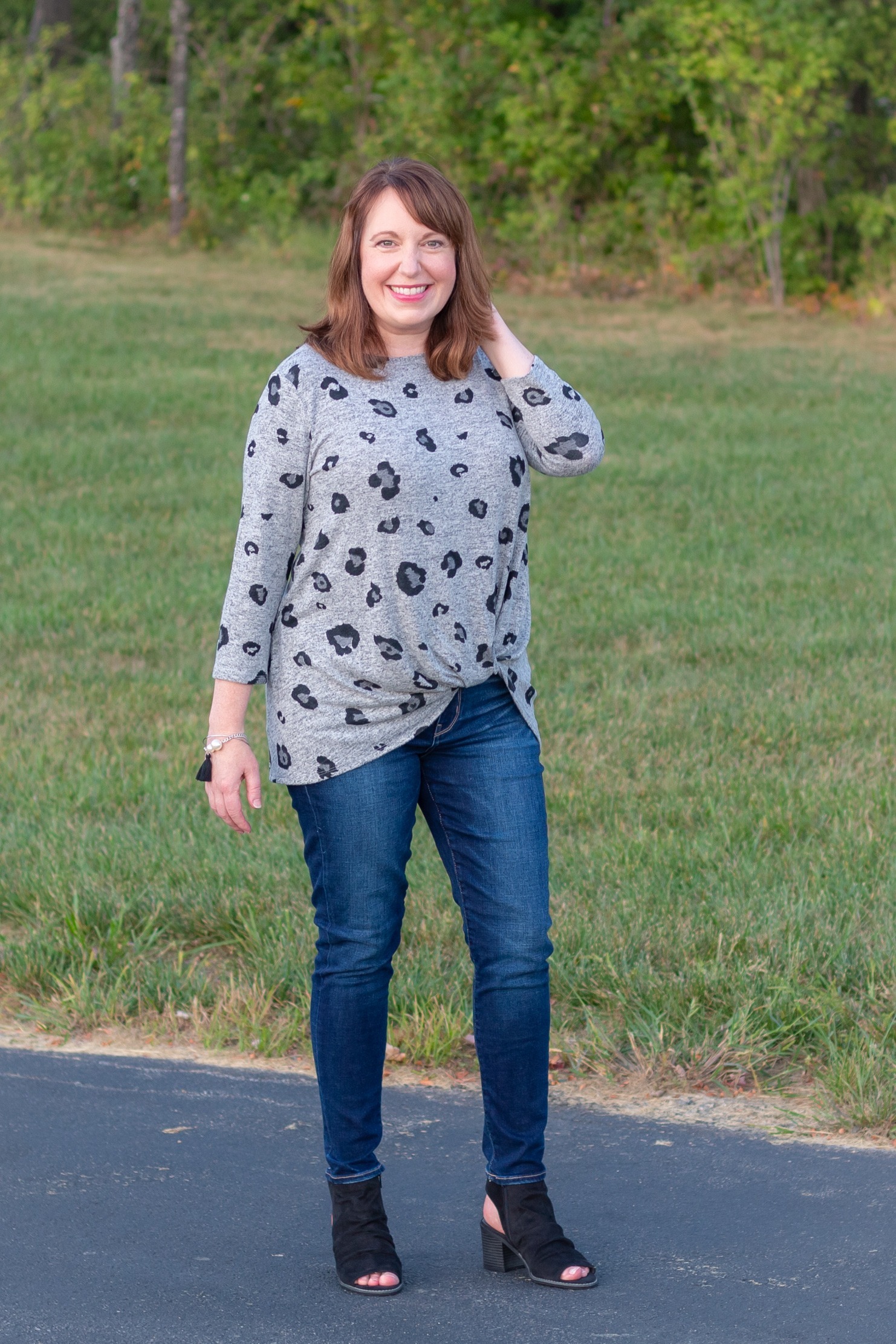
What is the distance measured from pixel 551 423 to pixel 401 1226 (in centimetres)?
160

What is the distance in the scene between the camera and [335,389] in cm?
305

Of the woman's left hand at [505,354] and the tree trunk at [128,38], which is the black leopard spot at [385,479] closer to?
the woman's left hand at [505,354]

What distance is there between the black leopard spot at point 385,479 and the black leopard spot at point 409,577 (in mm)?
128

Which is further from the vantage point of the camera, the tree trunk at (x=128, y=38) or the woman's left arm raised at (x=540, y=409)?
the tree trunk at (x=128, y=38)

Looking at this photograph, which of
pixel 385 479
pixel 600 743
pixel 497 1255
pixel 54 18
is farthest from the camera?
pixel 54 18

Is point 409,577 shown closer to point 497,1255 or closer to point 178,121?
point 497,1255

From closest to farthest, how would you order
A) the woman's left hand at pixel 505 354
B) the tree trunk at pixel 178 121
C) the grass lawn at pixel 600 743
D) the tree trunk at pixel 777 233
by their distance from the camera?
the woman's left hand at pixel 505 354 < the grass lawn at pixel 600 743 < the tree trunk at pixel 777 233 < the tree trunk at pixel 178 121

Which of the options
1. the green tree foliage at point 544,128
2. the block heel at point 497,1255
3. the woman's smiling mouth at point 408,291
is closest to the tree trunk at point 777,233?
Answer: the green tree foliage at point 544,128

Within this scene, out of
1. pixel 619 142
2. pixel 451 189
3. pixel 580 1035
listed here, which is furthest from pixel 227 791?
pixel 619 142

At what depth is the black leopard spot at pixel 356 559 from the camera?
10.0ft

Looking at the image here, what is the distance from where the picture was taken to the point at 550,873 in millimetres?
5355

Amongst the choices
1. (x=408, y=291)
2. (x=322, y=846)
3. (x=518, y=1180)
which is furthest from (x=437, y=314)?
(x=518, y=1180)

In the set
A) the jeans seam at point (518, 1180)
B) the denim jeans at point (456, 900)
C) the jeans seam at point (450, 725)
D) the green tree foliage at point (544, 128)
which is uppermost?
the green tree foliage at point (544, 128)

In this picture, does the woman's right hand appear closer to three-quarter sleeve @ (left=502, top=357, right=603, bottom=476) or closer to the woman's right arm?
the woman's right arm
